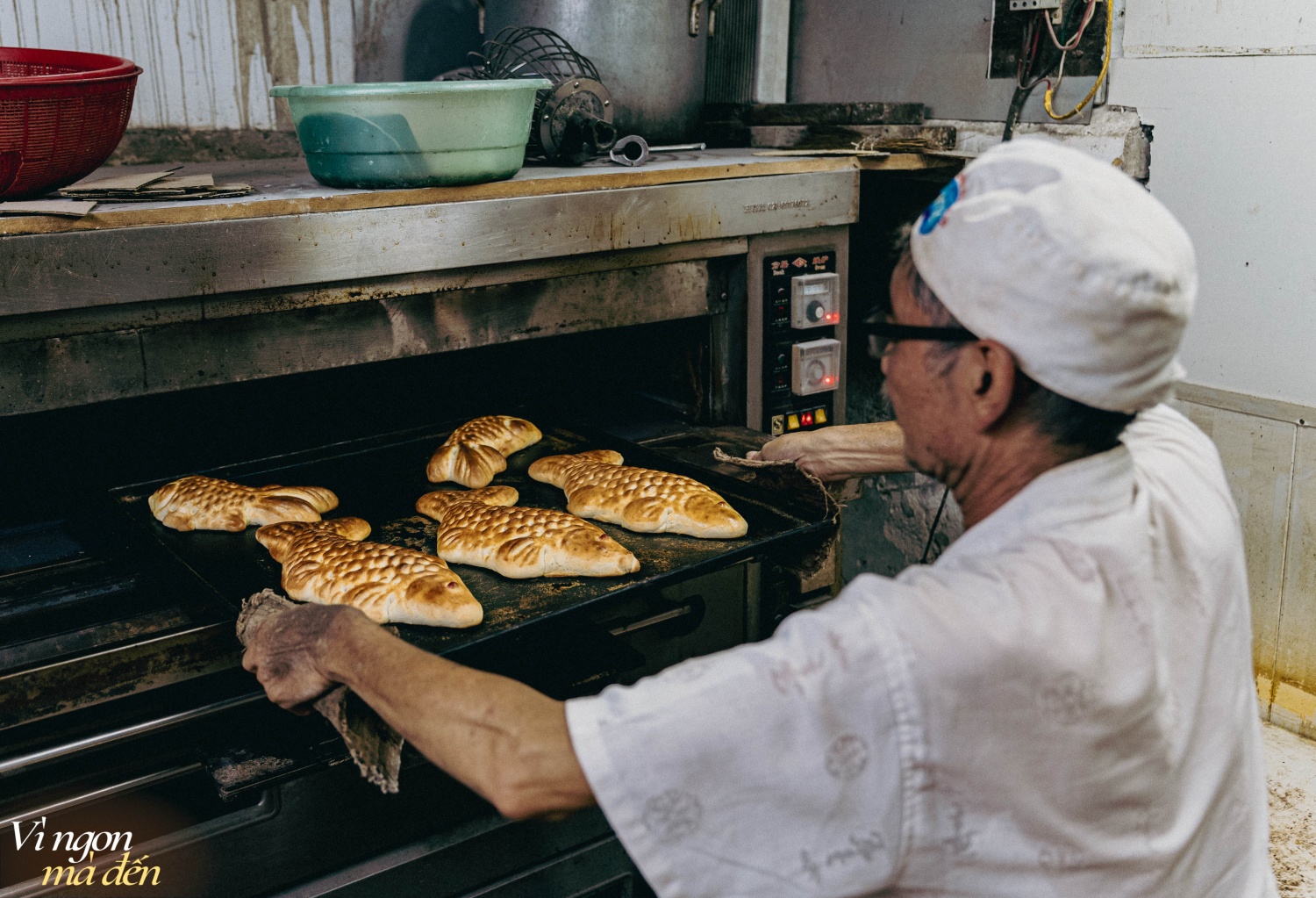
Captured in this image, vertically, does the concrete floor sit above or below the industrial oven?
below

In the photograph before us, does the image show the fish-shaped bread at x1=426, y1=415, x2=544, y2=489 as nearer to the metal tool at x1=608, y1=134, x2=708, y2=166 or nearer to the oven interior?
the oven interior

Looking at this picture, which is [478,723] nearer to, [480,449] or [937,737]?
[937,737]

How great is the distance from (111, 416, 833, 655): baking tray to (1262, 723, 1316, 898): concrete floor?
1.82 m

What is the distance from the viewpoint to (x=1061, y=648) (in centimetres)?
92

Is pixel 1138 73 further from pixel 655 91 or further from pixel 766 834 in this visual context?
pixel 766 834

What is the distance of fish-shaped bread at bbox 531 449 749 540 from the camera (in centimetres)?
177

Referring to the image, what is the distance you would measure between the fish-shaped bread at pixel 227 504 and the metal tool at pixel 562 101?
0.90 m

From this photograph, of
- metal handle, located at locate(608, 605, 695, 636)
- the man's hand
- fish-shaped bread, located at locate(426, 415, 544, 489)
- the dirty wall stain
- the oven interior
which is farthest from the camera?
the dirty wall stain

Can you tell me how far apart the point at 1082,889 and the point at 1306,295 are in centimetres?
222

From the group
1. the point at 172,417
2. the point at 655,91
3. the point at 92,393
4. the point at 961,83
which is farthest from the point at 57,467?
the point at 961,83

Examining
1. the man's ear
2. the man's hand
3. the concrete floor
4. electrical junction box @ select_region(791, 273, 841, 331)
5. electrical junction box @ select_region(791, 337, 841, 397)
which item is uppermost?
the man's ear

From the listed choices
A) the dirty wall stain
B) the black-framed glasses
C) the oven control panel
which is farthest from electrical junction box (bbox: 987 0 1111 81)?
the black-framed glasses

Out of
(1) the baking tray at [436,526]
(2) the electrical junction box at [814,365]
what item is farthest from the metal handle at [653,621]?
(2) the electrical junction box at [814,365]

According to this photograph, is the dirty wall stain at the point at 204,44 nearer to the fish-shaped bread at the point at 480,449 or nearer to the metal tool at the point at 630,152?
the metal tool at the point at 630,152
